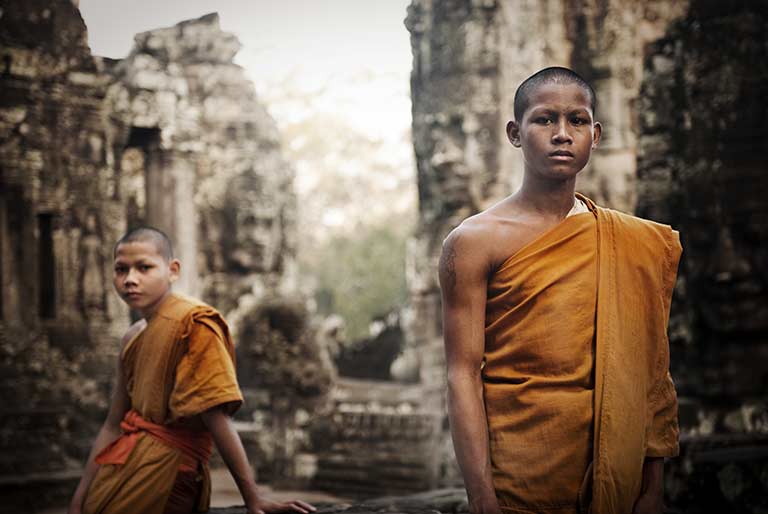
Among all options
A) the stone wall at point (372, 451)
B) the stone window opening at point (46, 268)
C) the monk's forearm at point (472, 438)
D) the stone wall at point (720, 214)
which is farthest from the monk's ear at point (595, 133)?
the stone wall at point (372, 451)

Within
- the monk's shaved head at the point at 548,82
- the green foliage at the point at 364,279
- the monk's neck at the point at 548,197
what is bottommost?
the green foliage at the point at 364,279

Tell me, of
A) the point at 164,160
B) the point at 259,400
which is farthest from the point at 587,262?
the point at 259,400

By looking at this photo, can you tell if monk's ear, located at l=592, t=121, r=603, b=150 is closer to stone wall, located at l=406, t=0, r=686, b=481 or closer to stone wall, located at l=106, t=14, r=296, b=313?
stone wall, located at l=406, t=0, r=686, b=481

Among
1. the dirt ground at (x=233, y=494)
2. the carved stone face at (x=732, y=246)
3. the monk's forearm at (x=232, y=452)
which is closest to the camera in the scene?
the monk's forearm at (x=232, y=452)

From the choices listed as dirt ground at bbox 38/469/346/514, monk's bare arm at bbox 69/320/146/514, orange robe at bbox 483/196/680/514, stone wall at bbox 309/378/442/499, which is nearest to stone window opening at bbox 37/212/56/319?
dirt ground at bbox 38/469/346/514

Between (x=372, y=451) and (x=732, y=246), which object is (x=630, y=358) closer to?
(x=732, y=246)

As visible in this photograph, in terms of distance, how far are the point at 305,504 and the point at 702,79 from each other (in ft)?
12.6

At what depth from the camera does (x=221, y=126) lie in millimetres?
16125

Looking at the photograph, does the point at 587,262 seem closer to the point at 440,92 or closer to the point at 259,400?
the point at 440,92

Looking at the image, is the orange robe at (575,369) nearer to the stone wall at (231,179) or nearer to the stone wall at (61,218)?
the stone wall at (61,218)

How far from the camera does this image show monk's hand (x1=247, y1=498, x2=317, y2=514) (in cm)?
274

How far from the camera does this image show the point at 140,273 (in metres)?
2.85

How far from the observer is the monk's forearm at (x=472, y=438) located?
1.93m

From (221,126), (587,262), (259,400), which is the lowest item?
(259,400)
